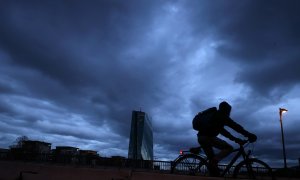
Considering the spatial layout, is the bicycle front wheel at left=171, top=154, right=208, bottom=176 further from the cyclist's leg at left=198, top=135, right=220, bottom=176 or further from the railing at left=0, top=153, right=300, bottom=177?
the railing at left=0, top=153, right=300, bottom=177

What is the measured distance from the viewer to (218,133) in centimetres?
733

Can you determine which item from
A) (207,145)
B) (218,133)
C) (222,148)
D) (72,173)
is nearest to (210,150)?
(207,145)

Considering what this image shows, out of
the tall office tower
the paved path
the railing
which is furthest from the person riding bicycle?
the tall office tower

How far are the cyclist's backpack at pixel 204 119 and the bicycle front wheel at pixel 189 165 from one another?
1197 millimetres

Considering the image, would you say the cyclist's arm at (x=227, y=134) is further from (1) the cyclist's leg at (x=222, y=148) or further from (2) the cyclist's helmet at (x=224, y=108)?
(2) the cyclist's helmet at (x=224, y=108)

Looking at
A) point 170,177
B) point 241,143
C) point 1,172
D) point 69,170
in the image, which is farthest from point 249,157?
point 1,172

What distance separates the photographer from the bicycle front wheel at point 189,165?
315 inches

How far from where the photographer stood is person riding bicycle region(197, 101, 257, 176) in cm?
701

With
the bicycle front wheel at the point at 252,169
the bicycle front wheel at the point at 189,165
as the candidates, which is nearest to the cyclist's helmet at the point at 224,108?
the bicycle front wheel at the point at 252,169

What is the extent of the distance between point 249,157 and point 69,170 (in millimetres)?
4151

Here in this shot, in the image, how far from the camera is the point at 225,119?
6.98 m

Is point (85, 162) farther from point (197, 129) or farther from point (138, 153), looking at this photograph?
point (138, 153)

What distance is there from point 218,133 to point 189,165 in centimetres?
150

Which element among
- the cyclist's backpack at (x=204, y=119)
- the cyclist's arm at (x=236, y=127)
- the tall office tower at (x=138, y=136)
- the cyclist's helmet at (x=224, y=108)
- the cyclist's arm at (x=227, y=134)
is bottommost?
the cyclist's arm at (x=227, y=134)
